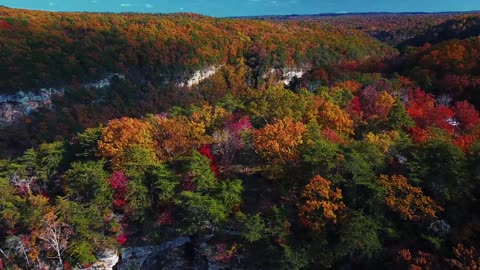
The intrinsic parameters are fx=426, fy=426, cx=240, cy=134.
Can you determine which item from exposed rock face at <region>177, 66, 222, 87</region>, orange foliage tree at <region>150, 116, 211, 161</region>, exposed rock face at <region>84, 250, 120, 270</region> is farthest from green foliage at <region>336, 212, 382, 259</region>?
exposed rock face at <region>177, 66, 222, 87</region>

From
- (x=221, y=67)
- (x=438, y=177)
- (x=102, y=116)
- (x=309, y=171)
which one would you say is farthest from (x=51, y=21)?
(x=438, y=177)

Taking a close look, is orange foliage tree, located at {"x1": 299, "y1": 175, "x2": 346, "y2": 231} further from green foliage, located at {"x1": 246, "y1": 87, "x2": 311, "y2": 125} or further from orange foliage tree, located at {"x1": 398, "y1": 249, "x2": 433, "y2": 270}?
green foliage, located at {"x1": 246, "y1": 87, "x2": 311, "y2": 125}

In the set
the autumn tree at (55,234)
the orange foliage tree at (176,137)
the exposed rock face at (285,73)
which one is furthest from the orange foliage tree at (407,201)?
the exposed rock face at (285,73)

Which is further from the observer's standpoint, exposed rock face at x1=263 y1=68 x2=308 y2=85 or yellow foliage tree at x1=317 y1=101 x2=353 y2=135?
exposed rock face at x1=263 y1=68 x2=308 y2=85

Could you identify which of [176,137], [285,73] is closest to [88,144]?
[176,137]

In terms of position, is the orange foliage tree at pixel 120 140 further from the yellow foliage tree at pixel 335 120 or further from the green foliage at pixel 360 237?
the green foliage at pixel 360 237
